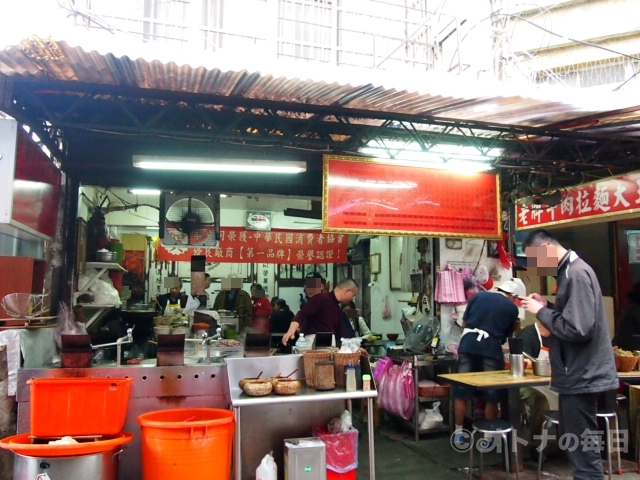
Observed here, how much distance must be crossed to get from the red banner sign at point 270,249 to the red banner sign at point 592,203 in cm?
429

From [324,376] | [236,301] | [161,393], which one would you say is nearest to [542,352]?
[324,376]

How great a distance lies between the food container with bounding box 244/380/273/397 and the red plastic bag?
3.04ft

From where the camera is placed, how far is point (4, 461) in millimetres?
4605

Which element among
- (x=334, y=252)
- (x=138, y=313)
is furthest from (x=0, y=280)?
(x=334, y=252)

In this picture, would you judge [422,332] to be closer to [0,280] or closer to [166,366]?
[166,366]

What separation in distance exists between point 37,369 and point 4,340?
15.7 inches

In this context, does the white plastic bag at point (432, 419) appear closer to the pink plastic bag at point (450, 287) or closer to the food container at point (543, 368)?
the pink plastic bag at point (450, 287)

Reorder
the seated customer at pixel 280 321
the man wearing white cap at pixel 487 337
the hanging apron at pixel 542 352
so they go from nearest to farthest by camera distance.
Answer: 1. the hanging apron at pixel 542 352
2. the man wearing white cap at pixel 487 337
3. the seated customer at pixel 280 321

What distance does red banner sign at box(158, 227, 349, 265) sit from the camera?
1070cm

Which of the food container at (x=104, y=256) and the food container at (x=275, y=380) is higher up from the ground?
the food container at (x=104, y=256)

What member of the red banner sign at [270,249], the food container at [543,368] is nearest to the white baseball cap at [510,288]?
the food container at [543,368]

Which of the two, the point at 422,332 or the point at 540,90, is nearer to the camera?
the point at 540,90

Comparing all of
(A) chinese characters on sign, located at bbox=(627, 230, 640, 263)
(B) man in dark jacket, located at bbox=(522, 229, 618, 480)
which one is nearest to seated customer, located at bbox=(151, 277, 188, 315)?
(B) man in dark jacket, located at bbox=(522, 229, 618, 480)

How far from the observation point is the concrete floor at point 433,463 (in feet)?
18.7
